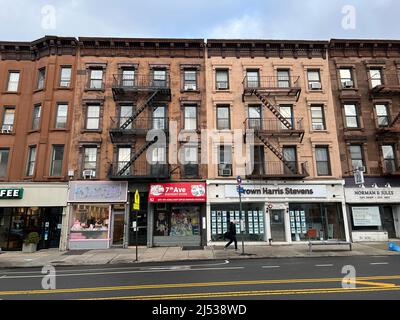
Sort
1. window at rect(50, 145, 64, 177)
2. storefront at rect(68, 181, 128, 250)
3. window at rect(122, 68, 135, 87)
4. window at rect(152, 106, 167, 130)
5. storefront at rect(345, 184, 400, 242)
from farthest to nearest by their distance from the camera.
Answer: window at rect(122, 68, 135, 87), window at rect(152, 106, 167, 130), window at rect(50, 145, 64, 177), storefront at rect(345, 184, 400, 242), storefront at rect(68, 181, 128, 250)

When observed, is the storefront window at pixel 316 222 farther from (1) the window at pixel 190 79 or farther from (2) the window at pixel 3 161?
(2) the window at pixel 3 161

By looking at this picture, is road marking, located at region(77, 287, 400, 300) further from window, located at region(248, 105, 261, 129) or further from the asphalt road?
window, located at region(248, 105, 261, 129)

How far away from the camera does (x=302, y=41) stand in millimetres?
21547

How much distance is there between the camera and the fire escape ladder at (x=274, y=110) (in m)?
20.1

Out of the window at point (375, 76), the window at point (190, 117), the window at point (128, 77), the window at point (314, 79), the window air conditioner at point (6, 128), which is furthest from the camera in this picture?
the window at point (375, 76)

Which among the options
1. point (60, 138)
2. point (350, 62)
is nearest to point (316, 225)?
point (350, 62)

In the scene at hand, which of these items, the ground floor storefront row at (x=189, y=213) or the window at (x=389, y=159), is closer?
the ground floor storefront row at (x=189, y=213)

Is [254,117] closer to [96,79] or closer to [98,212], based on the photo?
[96,79]

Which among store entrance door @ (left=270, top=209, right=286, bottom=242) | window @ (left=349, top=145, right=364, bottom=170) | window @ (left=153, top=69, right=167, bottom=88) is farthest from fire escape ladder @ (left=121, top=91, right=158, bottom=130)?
window @ (left=349, top=145, right=364, bottom=170)

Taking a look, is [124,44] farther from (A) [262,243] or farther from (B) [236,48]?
(A) [262,243]

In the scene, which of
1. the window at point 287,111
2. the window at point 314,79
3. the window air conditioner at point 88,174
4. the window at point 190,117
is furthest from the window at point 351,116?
the window air conditioner at point 88,174

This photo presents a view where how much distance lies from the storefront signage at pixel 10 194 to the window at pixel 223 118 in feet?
48.6

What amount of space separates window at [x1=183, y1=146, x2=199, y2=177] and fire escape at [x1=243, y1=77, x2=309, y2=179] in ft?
13.0

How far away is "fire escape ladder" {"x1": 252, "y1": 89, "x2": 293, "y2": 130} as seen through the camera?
20.1 m
